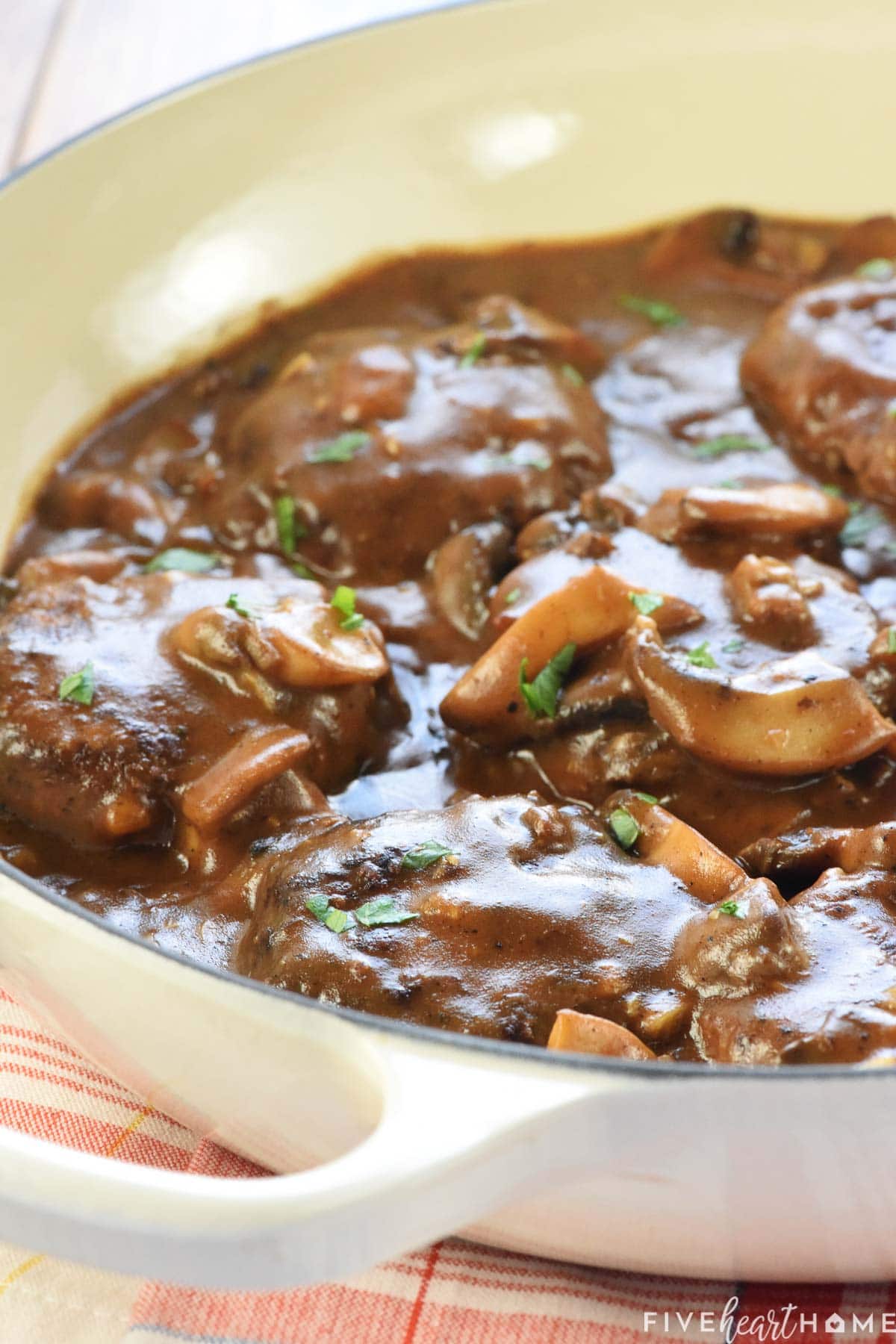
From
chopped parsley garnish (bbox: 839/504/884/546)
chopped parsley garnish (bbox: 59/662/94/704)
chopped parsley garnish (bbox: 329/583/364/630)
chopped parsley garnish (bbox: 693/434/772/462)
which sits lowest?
chopped parsley garnish (bbox: 839/504/884/546)

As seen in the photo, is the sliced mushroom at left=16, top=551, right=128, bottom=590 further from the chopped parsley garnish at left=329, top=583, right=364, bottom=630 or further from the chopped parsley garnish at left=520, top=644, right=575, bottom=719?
the chopped parsley garnish at left=520, top=644, right=575, bottom=719

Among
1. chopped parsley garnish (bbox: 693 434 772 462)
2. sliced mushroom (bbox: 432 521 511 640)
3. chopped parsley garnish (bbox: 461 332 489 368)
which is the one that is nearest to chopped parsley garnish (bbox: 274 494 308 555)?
sliced mushroom (bbox: 432 521 511 640)

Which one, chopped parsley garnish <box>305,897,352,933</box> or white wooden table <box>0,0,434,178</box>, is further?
white wooden table <box>0,0,434,178</box>

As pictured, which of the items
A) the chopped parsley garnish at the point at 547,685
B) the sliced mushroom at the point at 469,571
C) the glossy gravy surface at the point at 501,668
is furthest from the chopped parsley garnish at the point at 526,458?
the chopped parsley garnish at the point at 547,685

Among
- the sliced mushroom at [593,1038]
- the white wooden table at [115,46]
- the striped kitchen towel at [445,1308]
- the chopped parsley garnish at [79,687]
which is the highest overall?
the white wooden table at [115,46]

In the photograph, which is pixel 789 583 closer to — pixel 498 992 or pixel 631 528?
pixel 631 528

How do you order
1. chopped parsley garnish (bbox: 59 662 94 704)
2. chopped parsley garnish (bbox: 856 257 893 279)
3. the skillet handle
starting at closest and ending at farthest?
the skillet handle
chopped parsley garnish (bbox: 59 662 94 704)
chopped parsley garnish (bbox: 856 257 893 279)

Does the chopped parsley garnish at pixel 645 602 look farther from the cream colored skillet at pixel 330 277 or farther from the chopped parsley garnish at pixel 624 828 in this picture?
the cream colored skillet at pixel 330 277
